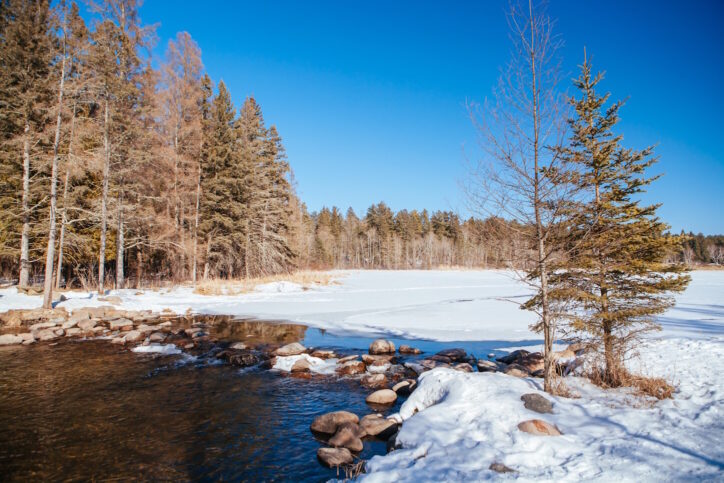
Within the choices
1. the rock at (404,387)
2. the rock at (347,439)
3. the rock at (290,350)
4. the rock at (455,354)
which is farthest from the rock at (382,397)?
the rock at (290,350)

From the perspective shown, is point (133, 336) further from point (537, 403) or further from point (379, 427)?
point (537, 403)

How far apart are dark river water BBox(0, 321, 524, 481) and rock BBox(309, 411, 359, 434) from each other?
248 millimetres

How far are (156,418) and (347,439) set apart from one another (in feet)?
12.0

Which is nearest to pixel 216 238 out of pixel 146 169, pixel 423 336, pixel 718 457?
pixel 146 169

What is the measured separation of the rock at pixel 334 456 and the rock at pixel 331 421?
0.80m

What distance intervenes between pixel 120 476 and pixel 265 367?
17.1 ft

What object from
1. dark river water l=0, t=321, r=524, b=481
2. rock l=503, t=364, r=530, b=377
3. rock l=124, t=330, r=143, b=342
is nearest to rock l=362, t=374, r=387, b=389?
dark river water l=0, t=321, r=524, b=481

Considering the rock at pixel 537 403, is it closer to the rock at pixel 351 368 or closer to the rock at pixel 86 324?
the rock at pixel 351 368

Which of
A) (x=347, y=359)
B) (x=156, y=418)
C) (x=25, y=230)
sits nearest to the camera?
(x=156, y=418)

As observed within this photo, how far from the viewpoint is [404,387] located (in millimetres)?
7883

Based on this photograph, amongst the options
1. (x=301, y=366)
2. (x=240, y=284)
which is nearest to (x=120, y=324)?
(x=301, y=366)

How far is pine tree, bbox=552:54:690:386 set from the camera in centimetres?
643

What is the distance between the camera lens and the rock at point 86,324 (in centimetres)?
1405

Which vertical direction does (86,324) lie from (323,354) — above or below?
above
